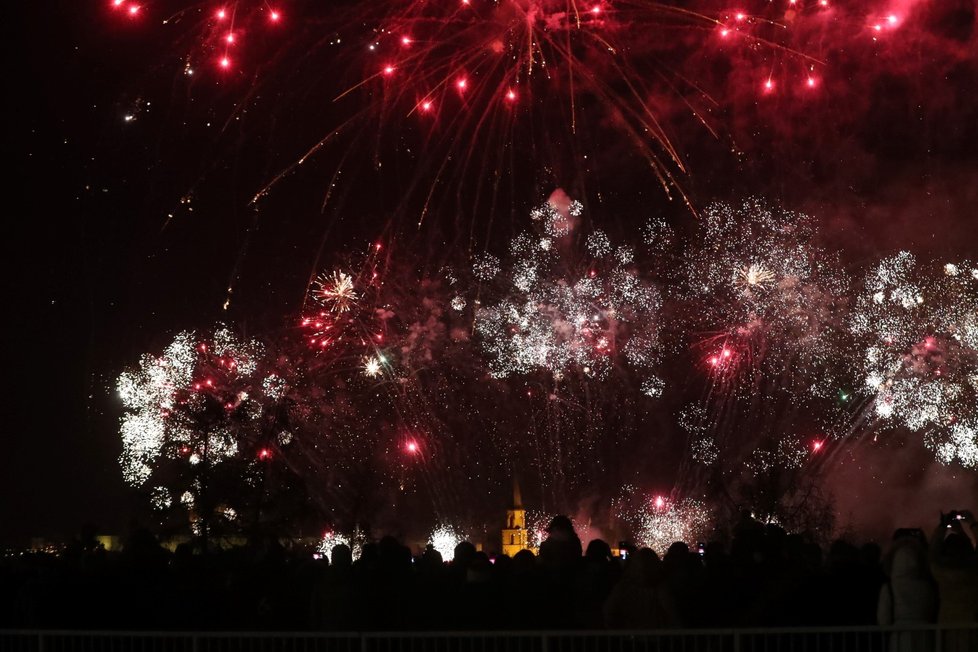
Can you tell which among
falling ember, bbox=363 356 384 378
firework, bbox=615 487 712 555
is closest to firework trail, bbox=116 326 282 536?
falling ember, bbox=363 356 384 378

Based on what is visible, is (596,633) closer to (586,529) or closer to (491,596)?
(491,596)

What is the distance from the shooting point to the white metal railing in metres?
8.40

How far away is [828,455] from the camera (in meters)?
50.2

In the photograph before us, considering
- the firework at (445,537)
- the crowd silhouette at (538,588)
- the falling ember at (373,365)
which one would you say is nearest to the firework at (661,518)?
the firework at (445,537)

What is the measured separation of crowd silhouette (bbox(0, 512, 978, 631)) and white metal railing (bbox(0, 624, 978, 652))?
0.70 feet

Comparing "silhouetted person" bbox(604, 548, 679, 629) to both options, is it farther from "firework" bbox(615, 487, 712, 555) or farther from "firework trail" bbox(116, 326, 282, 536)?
"firework" bbox(615, 487, 712, 555)

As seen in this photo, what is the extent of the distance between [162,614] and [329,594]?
1.51 meters

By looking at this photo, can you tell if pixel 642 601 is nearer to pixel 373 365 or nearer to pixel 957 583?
pixel 957 583

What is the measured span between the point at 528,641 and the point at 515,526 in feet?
189

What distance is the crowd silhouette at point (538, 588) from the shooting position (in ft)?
29.4

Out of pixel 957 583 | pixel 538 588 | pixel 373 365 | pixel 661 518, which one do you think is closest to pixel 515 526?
pixel 661 518

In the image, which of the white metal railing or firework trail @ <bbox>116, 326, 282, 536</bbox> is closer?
the white metal railing

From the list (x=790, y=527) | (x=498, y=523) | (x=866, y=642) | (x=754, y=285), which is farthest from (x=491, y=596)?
(x=498, y=523)

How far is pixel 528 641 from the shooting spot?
30.0 feet
